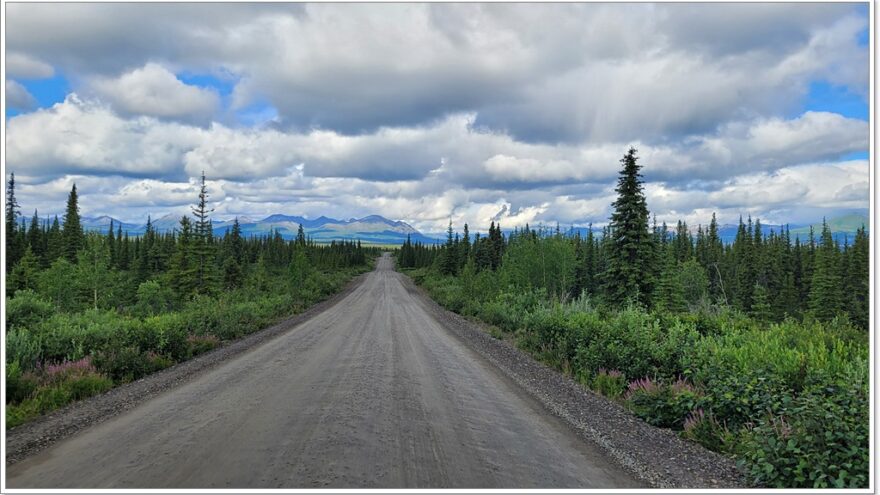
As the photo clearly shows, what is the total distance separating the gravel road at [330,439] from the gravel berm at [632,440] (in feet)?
0.76

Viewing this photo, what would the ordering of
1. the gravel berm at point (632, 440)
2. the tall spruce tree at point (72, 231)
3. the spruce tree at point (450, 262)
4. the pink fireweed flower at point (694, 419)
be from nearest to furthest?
A: 1. the gravel berm at point (632, 440)
2. the pink fireweed flower at point (694, 419)
3. the tall spruce tree at point (72, 231)
4. the spruce tree at point (450, 262)

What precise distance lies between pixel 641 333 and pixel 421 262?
127548 mm

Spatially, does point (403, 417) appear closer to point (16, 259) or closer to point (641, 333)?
point (641, 333)

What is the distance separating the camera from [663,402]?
7738mm

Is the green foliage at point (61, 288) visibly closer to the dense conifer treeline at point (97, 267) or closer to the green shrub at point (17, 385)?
the dense conifer treeline at point (97, 267)

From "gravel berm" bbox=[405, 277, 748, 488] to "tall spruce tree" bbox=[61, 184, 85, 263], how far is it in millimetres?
62848

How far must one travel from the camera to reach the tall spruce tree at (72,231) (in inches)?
2211

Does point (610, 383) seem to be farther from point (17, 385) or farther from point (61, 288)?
point (61, 288)

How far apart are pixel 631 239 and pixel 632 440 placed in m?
25.6

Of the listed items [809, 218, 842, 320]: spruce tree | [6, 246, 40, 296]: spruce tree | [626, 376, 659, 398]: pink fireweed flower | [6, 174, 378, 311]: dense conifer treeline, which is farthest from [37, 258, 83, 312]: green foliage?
[809, 218, 842, 320]: spruce tree

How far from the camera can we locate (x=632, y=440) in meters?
6.71

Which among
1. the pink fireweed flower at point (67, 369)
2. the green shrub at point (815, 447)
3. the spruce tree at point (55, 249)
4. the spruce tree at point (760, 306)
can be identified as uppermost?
the spruce tree at point (55, 249)

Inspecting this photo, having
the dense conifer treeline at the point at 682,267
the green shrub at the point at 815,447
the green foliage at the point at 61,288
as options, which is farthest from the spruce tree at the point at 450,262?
the green shrub at the point at 815,447

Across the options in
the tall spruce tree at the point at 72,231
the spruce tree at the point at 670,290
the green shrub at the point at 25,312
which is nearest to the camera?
the green shrub at the point at 25,312
